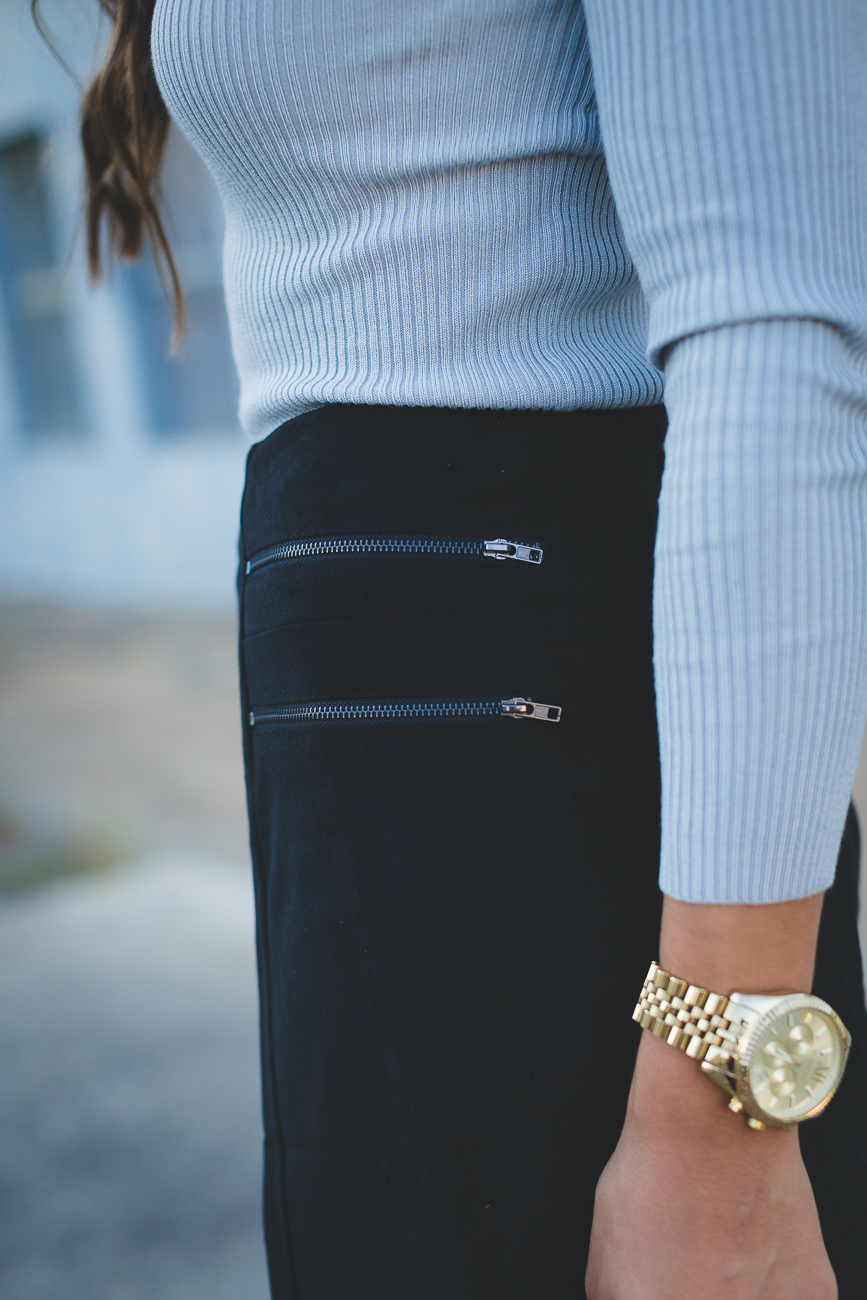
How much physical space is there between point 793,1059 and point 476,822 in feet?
0.81

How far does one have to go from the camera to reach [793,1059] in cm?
59

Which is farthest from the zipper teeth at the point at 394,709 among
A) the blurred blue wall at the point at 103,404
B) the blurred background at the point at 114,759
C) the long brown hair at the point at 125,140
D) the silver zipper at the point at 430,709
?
the blurred blue wall at the point at 103,404

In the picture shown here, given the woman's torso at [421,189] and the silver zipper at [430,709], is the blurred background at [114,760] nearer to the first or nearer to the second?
the woman's torso at [421,189]

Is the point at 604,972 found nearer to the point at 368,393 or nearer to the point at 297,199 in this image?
the point at 368,393

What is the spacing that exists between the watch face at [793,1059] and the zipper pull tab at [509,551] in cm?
33

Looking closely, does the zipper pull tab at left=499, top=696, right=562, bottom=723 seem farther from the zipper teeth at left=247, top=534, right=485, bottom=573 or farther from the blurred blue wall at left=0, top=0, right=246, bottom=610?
the blurred blue wall at left=0, top=0, right=246, bottom=610

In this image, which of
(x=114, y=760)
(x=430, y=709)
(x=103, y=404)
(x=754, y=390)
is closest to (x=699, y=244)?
(x=754, y=390)

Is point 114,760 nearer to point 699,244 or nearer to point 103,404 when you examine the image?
point 103,404

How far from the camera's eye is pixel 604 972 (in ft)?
2.33

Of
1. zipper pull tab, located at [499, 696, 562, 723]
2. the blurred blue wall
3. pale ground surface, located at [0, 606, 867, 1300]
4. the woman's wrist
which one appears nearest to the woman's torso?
zipper pull tab, located at [499, 696, 562, 723]

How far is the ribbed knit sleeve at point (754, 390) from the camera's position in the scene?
1.78 feet

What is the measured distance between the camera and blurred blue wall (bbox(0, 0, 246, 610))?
6.32 metres

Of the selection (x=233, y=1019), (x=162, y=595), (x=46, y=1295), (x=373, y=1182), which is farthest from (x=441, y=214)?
(x=162, y=595)

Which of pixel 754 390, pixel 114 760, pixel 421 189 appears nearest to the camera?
pixel 754 390
